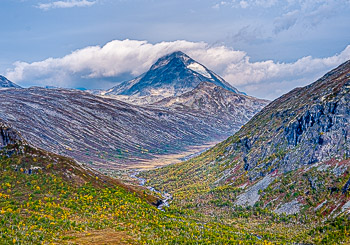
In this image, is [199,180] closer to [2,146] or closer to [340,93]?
[340,93]

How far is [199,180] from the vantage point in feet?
496

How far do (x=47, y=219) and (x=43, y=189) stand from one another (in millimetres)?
16599

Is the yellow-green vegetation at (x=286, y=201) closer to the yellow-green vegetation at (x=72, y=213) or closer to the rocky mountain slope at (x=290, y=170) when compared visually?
the rocky mountain slope at (x=290, y=170)

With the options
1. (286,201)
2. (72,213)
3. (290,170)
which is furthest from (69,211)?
(290,170)

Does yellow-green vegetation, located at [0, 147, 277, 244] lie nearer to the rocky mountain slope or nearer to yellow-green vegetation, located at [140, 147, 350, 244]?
yellow-green vegetation, located at [140, 147, 350, 244]

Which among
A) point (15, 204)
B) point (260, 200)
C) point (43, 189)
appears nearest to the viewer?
point (15, 204)

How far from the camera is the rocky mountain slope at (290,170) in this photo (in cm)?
8556

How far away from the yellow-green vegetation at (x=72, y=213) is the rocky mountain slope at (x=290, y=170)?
19357mm

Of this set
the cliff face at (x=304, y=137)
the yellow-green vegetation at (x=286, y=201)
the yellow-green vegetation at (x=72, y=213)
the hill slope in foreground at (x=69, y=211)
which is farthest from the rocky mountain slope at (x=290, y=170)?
the yellow-green vegetation at (x=72, y=213)

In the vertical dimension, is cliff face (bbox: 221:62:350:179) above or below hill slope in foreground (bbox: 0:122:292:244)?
above

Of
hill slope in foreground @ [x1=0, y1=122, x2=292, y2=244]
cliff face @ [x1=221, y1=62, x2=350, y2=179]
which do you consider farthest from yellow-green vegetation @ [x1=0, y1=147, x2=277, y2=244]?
cliff face @ [x1=221, y1=62, x2=350, y2=179]

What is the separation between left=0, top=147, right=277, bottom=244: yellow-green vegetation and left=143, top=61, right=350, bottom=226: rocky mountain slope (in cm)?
1936

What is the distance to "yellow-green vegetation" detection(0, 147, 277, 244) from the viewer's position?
55344mm

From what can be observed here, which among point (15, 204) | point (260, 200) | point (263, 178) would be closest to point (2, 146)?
point (15, 204)
